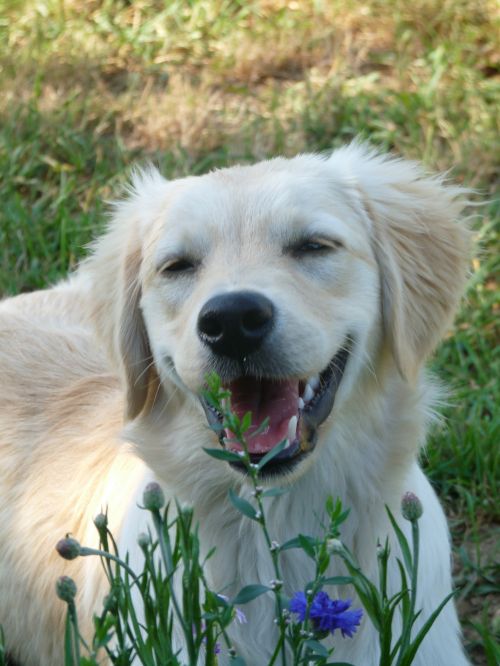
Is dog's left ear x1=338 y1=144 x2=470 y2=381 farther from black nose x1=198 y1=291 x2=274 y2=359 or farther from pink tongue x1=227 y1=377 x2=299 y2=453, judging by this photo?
black nose x1=198 y1=291 x2=274 y2=359

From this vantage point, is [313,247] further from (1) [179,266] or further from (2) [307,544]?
(2) [307,544]

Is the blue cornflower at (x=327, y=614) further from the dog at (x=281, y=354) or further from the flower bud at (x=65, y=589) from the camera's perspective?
the dog at (x=281, y=354)

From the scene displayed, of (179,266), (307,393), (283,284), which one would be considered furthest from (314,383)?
(179,266)

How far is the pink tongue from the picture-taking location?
2.79m

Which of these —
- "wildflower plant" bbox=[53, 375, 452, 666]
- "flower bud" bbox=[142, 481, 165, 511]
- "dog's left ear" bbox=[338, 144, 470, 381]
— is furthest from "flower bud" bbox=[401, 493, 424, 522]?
"dog's left ear" bbox=[338, 144, 470, 381]

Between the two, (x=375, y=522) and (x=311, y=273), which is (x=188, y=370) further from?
(x=375, y=522)

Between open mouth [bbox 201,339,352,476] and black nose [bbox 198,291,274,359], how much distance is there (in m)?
0.15

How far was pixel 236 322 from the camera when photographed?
265 centimetres

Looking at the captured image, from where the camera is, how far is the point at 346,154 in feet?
11.6

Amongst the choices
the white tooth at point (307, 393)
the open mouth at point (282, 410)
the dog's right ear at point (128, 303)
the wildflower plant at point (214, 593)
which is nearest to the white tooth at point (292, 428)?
the open mouth at point (282, 410)

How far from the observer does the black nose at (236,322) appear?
8.62 feet

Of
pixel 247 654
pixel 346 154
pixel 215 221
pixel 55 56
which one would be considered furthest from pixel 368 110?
pixel 247 654

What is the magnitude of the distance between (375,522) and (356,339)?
21.2 inches

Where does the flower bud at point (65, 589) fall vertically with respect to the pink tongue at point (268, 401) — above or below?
above
